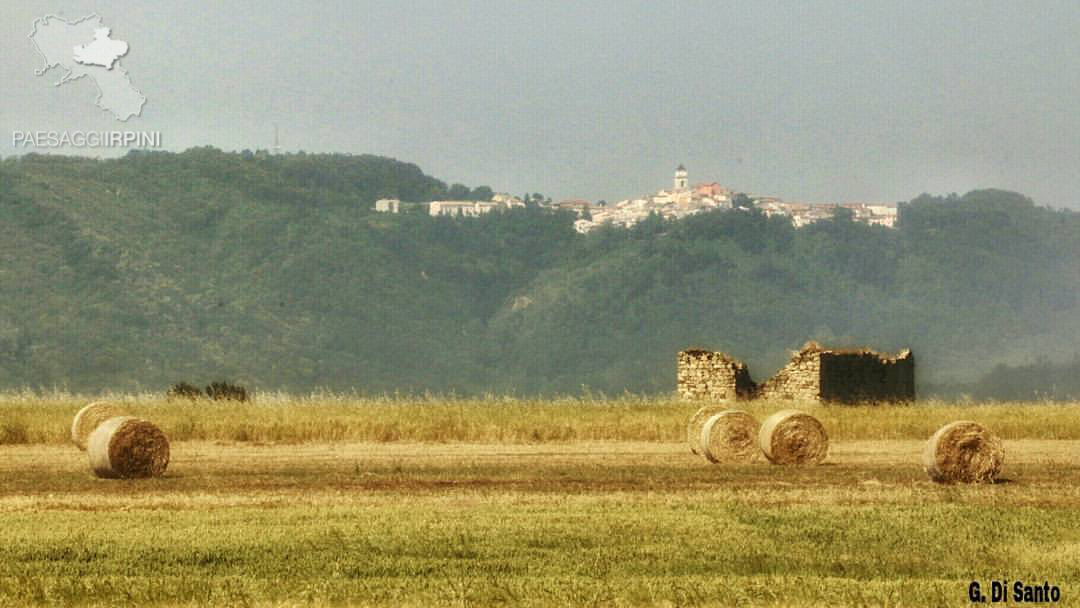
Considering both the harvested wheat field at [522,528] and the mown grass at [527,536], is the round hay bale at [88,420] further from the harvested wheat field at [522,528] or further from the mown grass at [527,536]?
the mown grass at [527,536]

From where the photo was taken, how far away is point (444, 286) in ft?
473

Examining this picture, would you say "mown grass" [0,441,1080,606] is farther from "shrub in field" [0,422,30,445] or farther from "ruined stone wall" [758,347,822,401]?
"ruined stone wall" [758,347,822,401]

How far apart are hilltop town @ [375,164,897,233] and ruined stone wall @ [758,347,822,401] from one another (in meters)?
98.0

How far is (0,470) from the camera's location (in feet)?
100

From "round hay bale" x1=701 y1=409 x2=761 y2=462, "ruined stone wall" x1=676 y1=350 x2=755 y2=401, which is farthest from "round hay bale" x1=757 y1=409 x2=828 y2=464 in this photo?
"ruined stone wall" x1=676 y1=350 x2=755 y2=401

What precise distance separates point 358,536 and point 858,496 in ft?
25.2

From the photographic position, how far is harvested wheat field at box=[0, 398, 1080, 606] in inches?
656

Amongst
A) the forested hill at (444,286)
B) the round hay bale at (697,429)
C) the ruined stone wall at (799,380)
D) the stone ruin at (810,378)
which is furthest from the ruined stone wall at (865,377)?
the forested hill at (444,286)

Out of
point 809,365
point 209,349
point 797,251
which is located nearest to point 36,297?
point 209,349

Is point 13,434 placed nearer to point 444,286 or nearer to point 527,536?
point 527,536

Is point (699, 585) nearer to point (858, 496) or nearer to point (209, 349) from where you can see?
point (858, 496)

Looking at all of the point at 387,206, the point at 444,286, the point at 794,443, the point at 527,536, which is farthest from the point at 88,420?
the point at 387,206

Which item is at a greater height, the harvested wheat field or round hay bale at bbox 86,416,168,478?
round hay bale at bbox 86,416,168,478

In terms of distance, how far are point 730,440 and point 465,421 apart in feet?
30.7
